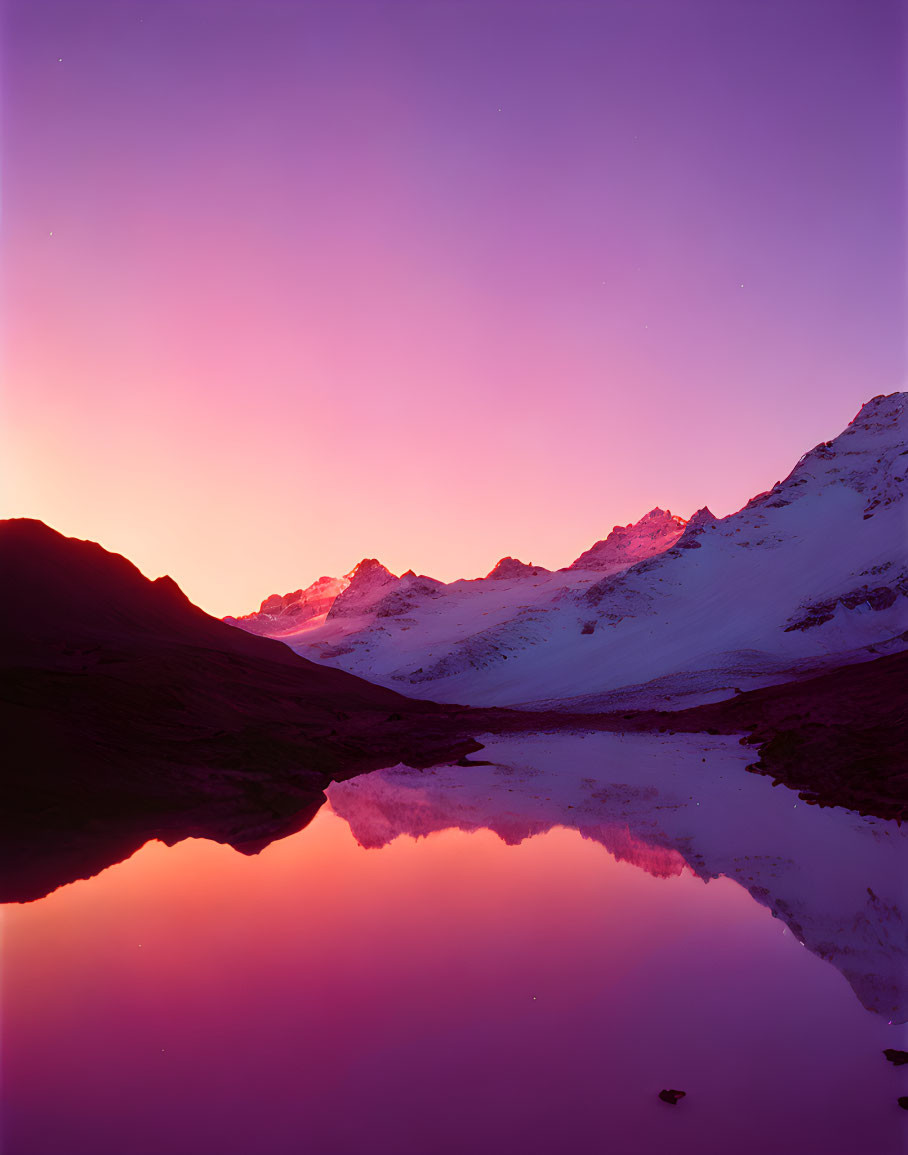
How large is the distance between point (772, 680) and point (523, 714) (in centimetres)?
1684

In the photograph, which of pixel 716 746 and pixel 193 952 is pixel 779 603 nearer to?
pixel 716 746

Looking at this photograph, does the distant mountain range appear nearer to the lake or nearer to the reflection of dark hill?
the reflection of dark hill

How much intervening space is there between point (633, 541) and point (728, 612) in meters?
89.1

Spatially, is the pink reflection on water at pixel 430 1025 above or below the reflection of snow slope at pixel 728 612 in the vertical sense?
below

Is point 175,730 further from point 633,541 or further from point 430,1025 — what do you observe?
point 633,541

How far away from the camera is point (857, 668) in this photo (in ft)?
119

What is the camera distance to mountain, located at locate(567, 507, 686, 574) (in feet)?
506

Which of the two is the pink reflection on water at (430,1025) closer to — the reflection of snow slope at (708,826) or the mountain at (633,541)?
the reflection of snow slope at (708,826)

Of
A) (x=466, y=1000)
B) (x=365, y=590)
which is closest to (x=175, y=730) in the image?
(x=466, y=1000)

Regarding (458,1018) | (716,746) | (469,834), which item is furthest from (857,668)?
(458,1018)

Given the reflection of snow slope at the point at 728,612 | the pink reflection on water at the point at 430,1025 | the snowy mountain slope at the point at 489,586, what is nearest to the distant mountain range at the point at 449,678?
the reflection of snow slope at the point at 728,612

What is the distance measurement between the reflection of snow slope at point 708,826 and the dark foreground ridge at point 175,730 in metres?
1.60

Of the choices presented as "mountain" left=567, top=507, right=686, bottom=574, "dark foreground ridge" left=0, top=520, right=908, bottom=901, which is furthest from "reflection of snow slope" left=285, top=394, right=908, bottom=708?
"mountain" left=567, top=507, right=686, bottom=574

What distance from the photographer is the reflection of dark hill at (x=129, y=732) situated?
14.5 metres
